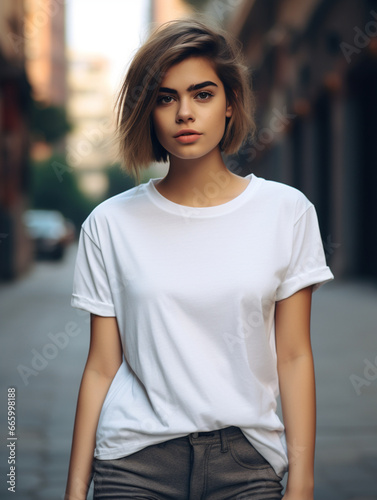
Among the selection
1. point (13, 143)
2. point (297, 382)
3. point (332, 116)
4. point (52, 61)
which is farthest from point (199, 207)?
point (52, 61)

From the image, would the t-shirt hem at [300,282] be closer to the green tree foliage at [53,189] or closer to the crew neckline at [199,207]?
the crew neckline at [199,207]

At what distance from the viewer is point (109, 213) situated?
81.5 inches

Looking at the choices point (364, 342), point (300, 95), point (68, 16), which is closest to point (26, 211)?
point (300, 95)

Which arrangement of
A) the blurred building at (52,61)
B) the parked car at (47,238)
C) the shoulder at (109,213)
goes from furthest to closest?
the blurred building at (52,61) < the parked car at (47,238) < the shoulder at (109,213)

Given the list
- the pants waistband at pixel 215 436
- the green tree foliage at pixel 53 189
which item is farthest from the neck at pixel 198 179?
the green tree foliage at pixel 53 189

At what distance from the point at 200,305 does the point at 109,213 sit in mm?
375

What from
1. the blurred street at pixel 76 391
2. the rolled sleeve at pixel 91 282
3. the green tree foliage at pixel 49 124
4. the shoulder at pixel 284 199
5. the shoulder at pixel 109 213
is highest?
the shoulder at pixel 284 199

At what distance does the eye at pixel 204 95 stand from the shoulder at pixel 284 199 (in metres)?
0.27

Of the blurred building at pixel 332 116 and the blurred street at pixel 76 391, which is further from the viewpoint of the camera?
the blurred building at pixel 332 116

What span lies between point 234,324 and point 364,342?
7.40m

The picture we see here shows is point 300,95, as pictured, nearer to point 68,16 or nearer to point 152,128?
point 152,128

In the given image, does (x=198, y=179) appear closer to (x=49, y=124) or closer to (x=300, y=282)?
(x=300, y=282)

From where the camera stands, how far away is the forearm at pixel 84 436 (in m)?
1.98

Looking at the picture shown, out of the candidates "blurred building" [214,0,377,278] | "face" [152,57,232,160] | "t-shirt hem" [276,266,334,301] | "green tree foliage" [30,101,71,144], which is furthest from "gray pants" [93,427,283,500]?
"green tree foliage" [30,101,71,144]
